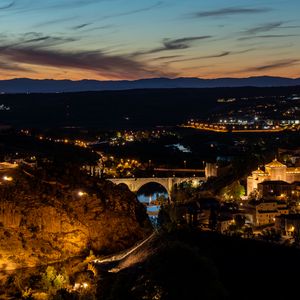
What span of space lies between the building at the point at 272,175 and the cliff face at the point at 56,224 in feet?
39.2

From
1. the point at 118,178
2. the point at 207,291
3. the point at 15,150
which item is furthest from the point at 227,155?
the point at 207,291

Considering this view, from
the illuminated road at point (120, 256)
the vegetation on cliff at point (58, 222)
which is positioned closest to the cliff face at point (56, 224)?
the vegetation on cliff at point (58, 222)

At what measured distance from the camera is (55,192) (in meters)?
29.0

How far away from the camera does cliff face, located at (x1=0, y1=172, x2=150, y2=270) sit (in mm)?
26828

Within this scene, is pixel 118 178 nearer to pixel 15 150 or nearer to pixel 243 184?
pixel 15 150

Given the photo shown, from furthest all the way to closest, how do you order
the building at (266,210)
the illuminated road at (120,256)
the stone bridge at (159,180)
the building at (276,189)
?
the stone bridge at (159,180)
the building at (276,189)
the building at (266,210)
the illuminated road at (120,256)

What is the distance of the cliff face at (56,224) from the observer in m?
26.8

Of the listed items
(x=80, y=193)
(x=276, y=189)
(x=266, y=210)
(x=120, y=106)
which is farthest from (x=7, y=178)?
(x=120, y=106)

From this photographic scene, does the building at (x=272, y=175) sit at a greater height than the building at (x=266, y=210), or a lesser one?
greater

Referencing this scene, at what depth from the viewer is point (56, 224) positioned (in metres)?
27.6

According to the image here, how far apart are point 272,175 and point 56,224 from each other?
53.9ft

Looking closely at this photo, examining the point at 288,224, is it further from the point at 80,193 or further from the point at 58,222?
the point at 58,222

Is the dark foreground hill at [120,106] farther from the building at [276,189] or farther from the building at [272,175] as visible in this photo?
the building at [276,189]

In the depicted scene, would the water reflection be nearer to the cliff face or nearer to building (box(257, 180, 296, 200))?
building (box(257, 180, 296, 200))
